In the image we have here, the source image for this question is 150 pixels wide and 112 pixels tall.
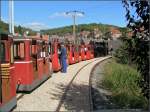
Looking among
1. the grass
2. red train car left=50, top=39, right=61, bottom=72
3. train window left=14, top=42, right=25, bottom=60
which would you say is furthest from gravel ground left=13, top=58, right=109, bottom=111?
red train car left=50, top=39, right=61, bottom=72

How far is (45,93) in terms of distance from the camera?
681 inches

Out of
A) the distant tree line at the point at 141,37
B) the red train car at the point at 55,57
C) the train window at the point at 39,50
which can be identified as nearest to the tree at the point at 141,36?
the distant tree line at the point at 141,37

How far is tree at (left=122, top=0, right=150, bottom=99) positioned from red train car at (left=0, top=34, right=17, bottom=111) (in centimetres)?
343

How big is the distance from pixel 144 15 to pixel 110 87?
9934mm

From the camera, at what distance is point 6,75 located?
11.8 m

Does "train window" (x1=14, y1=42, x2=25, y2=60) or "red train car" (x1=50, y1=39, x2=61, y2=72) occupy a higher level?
"train window" (x1=14, y1=42, x2=25, y2=60)

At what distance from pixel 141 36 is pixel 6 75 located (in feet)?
12.7

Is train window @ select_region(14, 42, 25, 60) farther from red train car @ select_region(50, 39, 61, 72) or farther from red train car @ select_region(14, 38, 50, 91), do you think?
red train car @ select_region(50, 39, 61, 72)

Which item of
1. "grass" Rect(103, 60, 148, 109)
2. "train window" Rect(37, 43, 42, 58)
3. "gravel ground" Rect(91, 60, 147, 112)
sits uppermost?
"train window" Rect(37, 43, 42, 58)

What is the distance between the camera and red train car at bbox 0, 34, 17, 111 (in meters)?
11.5

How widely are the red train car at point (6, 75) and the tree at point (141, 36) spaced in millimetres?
3427

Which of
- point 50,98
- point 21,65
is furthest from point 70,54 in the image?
point 50,98

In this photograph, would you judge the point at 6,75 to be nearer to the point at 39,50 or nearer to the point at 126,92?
the point at 126,92

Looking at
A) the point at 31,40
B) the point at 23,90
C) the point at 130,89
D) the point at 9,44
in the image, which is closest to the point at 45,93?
the point at 23,90
